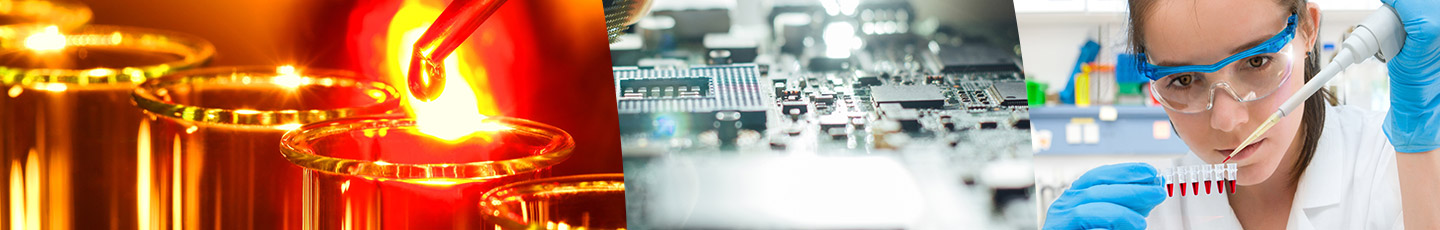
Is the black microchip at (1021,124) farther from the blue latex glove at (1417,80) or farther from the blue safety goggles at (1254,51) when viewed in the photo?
the blue latex glove at (1417,80)

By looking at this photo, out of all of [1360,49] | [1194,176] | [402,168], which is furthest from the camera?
[1194,176]

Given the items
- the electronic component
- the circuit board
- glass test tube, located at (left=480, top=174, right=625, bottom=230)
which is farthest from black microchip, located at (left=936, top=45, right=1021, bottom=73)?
glass test tube, located at (left=480, top=174, right=625, bottom=230)

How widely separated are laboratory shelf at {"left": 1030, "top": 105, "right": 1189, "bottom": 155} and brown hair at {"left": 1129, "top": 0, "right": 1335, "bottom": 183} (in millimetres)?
141

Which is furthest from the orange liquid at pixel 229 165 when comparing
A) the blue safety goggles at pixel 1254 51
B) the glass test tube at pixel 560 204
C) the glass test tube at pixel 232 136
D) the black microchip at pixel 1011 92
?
the blue safety goggles at pixel 1254 51

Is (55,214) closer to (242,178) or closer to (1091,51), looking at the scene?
(242,178)

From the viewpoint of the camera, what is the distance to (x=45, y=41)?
2.02 ft

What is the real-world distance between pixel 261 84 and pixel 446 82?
0.46ft

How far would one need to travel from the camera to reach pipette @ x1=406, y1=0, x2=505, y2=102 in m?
0.58

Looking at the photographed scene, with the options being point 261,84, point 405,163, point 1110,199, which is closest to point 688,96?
point 405,163

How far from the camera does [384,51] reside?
62 cm

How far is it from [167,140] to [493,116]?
0.77 feet

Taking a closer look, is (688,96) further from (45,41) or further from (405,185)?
(45,41)

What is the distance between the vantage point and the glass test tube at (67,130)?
0.61 metres

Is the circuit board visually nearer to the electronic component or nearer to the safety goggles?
the electronic component
